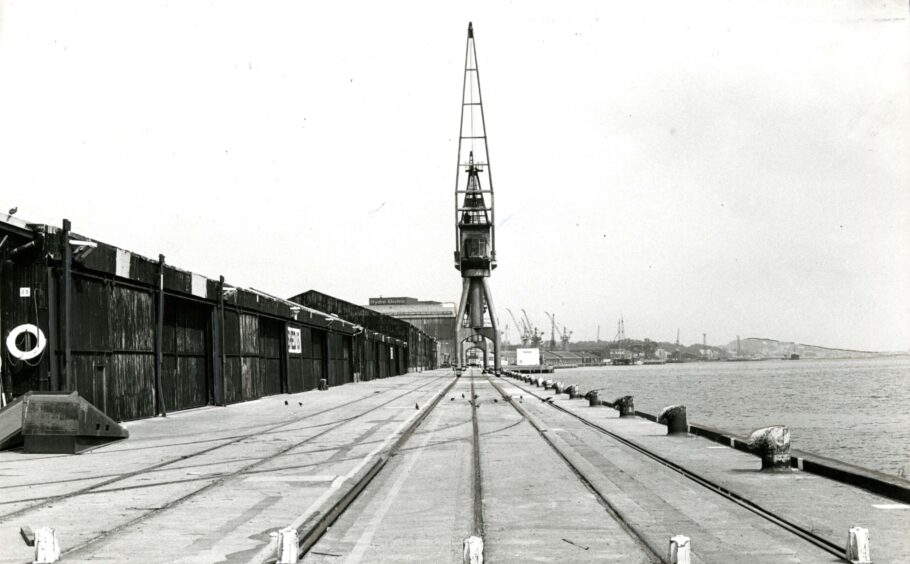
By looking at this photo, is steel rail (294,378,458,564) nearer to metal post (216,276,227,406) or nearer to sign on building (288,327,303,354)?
metal post (216,276,227,406)

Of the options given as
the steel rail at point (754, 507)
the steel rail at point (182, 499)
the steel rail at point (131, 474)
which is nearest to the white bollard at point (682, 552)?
the steel rail at point (754, 507)

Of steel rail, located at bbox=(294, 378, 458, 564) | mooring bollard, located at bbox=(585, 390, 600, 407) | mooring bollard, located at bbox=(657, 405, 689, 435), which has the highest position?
steel rail, located at bbox=(294, 378, 458, 564)

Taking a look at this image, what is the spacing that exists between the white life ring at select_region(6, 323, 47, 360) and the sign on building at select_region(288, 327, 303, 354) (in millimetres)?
29370

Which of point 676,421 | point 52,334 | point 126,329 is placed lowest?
point 676,421

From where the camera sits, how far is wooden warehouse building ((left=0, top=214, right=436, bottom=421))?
71.7 feet

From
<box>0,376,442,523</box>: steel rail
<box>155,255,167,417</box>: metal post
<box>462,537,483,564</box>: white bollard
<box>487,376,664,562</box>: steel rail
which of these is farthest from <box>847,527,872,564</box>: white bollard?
<box>155,255,167,417</box>: metal post

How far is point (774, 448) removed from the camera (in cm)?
1606

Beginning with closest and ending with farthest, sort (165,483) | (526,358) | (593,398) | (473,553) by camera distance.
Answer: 1. (473,553)
2. (165,483)
3. (593,398)
4. (526,358)

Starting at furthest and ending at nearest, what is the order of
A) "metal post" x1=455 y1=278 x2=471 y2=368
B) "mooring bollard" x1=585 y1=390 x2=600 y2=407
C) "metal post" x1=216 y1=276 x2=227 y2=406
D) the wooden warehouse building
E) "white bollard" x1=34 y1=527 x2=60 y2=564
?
"metal post" x1=455 y1=278 x2=471 y2=368 → "mooring bollard" x1=585 y1=390 x2=600 y2=407 → "metal post" x1=216 y1=276 x2=227 y2=406 → the wooden warehouse building → "white bollard" x1=34 y1=527 x2=60 y2=564

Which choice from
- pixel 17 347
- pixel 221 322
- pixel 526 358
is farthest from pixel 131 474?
pixel 526 358

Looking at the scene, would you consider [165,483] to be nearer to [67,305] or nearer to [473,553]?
[473,553]

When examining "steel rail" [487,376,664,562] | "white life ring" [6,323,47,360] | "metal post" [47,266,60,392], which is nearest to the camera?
"steel rail" [487,376,664,562]

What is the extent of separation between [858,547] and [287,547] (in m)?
5.68

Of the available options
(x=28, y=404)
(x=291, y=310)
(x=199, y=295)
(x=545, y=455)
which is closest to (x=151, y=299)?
(x=199, y=295)
